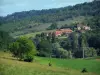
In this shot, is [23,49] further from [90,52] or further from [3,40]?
[90,52]

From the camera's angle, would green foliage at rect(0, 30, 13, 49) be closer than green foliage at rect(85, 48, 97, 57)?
Yes

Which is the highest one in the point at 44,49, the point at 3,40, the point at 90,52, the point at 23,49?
the point at 3,40

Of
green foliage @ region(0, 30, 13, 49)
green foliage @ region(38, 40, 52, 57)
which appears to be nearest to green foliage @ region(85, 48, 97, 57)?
green foliage @ region(38, 40, 52, 57)

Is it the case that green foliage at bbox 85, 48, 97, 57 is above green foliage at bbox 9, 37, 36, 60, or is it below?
below

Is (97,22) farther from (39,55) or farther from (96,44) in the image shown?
(39,55)

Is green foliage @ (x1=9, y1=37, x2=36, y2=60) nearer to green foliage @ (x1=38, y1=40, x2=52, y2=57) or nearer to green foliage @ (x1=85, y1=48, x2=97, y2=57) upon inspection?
green foliage @ (x1=38, y1=40, x2=52, y2=57)

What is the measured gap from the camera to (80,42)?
95375 mm

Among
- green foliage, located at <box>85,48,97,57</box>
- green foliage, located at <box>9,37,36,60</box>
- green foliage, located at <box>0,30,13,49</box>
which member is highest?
green foliage, located at <box>0,30,13,49</box>

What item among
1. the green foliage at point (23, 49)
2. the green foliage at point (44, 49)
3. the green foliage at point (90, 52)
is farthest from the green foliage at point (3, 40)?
the green foliage at point (90, 52)

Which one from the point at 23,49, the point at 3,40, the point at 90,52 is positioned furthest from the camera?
the point at 90,52

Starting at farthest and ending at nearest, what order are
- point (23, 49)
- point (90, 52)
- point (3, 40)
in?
point (90, 52) < point (3, 40) < point (23, 49)

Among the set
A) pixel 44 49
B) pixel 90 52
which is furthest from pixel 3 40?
pixel 90 52

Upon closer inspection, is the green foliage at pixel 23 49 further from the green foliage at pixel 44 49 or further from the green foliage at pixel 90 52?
the green foliage at pixel 90 52

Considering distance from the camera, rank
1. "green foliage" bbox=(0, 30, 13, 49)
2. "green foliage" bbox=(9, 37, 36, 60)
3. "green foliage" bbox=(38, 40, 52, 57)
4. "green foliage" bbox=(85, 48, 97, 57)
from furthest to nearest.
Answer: "green foliage" bbox=(85, 48, 97, 57), "green foliage" bbox=(38, 40, 52, 57), "green foliage" bbox=(0, 30, 13, 49), "green foliage" bbox=(9, 37, 36, 60)
